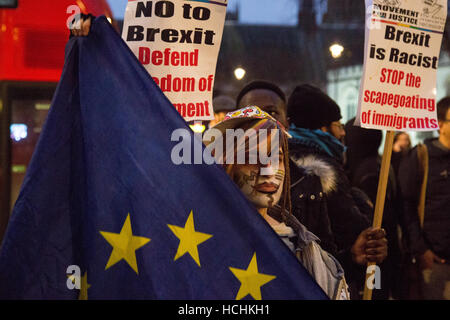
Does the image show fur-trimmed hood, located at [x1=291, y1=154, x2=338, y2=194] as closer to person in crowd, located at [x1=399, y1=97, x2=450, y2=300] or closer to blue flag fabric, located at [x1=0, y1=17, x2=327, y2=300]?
blue flag fabric, located at [x1=0, y1=17, x2=327, y2=300]

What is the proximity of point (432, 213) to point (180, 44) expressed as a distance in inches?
125

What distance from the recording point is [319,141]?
13.1ft

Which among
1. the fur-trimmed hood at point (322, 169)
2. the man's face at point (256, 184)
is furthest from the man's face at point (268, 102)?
the man's face at point (256, 184)

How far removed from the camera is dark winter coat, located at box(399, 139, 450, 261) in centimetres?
526

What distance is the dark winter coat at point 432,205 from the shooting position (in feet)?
17.3

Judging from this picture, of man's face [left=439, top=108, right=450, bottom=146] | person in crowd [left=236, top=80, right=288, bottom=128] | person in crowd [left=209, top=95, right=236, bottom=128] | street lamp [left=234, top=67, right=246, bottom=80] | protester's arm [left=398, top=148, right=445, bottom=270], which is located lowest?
protester's arm [left=398, top=148, right=445, bottom=270]

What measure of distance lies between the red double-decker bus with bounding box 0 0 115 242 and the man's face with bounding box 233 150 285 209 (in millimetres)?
3792

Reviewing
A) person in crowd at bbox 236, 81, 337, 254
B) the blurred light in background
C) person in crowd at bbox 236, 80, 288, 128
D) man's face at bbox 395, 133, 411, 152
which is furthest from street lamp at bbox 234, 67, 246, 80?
person in crowd at bbox 236, 81, 337, 254

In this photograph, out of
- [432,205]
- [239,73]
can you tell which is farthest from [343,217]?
[239,73]

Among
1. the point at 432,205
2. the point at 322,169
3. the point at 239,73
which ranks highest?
the point at 239,73

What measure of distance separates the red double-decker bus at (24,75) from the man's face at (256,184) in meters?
3.79

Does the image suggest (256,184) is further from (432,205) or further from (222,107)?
(222,107)

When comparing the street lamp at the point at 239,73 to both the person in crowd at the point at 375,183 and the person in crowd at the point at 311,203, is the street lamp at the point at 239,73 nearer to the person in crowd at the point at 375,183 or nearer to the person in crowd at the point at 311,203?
the person in crowd at the point at 375,183

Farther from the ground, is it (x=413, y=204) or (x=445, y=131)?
(x=445, y=131)
